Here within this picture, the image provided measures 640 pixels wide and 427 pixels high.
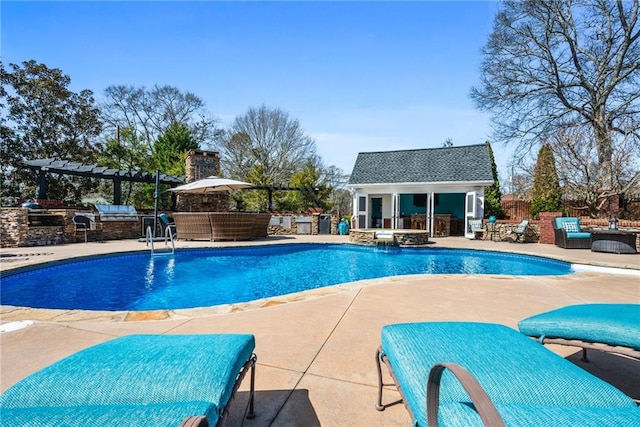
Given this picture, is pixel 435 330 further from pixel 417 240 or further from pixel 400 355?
pixel 417 240

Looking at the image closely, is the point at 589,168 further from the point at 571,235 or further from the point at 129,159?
the point at 129,159

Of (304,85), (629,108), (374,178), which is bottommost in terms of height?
(374,178)

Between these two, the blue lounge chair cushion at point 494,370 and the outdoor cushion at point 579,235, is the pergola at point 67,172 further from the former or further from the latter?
the outdoor cushion at point 579,235

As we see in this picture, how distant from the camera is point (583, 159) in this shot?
37.7ft

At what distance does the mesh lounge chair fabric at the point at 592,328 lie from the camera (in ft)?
5.42

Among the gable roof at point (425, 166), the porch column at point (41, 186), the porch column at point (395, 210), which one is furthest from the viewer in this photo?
the porch column at point (395, 210)

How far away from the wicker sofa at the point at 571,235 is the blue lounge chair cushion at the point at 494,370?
986 cm

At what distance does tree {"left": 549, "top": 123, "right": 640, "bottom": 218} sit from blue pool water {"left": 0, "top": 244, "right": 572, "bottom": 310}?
18.8ft

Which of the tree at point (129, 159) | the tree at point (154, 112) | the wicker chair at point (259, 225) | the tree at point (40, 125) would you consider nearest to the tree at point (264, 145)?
the tree at point (154, 112)

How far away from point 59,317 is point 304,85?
1319 cm

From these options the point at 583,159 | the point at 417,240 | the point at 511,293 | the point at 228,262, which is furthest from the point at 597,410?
the point at 583,159

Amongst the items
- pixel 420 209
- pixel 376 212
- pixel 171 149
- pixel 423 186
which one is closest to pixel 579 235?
pixel 423 186

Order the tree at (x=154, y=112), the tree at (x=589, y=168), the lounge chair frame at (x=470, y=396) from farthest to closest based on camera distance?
the tree at (x=154, y=112) → the tree at (x=589, y=168) → the lounge chair frame at (x=470, y=396)

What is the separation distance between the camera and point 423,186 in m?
14.0
